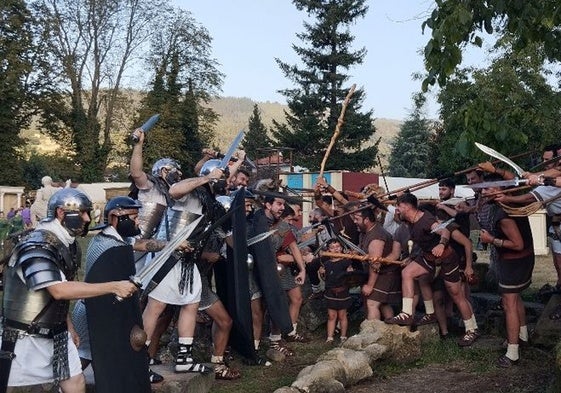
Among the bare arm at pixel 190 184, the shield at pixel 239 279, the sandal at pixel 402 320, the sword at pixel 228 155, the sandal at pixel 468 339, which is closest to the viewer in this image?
the bare arm at pixel 190 184

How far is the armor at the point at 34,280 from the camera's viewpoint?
3432 mm

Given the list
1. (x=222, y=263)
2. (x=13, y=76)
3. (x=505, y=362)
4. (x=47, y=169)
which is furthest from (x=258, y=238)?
(x=47, y=169)

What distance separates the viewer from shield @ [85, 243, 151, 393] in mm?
3715

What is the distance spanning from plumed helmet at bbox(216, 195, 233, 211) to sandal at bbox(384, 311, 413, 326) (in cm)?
190

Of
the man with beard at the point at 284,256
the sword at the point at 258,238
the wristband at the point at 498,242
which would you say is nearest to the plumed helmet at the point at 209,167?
the sword at the point at 258,238

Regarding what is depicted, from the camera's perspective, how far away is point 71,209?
368 cm

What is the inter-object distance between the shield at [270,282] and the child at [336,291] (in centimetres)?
104

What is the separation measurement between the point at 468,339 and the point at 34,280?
422cm

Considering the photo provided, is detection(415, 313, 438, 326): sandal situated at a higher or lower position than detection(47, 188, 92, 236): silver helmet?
lower

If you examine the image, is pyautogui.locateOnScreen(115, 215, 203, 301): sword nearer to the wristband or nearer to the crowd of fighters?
the crowd of fighters

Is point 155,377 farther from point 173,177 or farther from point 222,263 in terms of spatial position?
point 173,177

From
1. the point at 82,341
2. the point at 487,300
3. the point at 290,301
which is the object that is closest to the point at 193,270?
the point at 82,341

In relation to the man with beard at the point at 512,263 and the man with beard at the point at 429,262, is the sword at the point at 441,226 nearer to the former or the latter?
the man with beard at the point at 429,262

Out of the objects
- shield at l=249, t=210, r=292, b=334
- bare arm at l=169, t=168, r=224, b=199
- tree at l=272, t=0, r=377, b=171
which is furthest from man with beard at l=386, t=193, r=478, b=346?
tree at l=272, t=0, r=377, b=171
